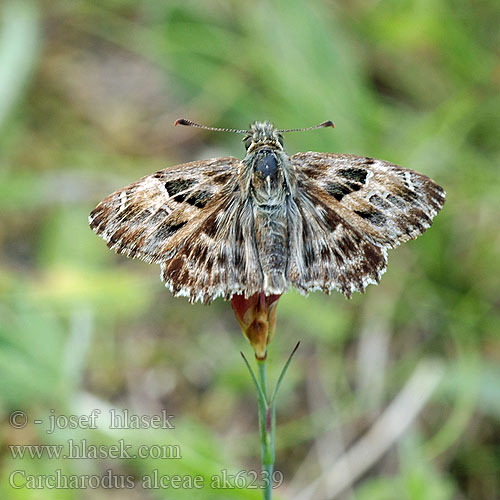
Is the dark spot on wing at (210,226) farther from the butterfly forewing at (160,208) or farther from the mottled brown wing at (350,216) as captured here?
the mottled brown wing at (350,216)

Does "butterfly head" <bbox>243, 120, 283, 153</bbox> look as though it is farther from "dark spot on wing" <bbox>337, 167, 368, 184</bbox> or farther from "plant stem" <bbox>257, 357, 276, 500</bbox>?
"plant stem" <bbox>257, 357, 276, 500</bbox>

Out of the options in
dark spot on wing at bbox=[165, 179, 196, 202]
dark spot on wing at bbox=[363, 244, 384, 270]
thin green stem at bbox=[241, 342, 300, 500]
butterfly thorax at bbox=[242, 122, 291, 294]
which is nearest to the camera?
thin green stem at bbox=[241, 342, 300, 500]

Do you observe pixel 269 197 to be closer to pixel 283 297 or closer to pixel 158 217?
pixel 158 217

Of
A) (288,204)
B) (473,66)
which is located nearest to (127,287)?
(288,204)

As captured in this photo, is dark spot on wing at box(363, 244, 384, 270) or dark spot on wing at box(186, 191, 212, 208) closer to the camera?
dark spot on wing at box(363, 244, 384, 270)

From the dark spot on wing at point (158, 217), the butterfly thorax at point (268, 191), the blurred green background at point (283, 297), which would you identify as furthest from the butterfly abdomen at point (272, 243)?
the blurred green background at point (283, 297)

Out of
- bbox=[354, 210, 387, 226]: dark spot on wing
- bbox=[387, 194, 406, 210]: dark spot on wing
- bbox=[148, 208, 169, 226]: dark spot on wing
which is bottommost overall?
bbox=[354, 210, 387, 226]: dark spot on wing

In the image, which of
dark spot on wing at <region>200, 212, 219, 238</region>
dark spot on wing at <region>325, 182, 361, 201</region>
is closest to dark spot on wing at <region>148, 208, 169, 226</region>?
dark spot on wing at <region>200, 212, 219, 238</region>

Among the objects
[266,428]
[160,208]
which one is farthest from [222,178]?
[266,428]
